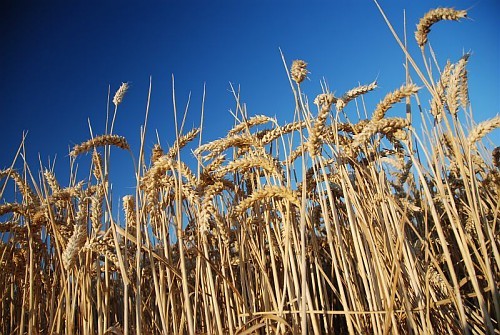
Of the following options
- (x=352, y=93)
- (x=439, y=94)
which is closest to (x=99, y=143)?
(x=352, y=93)

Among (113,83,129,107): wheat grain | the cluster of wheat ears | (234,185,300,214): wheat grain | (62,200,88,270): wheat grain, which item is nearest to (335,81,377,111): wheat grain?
the cluster of wheat ears

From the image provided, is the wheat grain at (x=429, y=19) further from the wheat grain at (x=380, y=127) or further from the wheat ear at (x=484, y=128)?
the wheat ear at (x=484, y=128)

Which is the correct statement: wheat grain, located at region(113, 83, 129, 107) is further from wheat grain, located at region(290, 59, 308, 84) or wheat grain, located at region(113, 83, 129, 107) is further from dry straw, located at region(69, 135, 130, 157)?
wheat grain, located at region(290, 59, 308, 84)

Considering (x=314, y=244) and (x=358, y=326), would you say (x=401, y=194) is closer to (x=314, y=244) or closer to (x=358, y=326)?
(x=314, y=244)

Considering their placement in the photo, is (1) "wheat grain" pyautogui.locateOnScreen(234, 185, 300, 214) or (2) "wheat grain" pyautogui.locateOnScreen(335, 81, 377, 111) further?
(2) "wheat grain" pyautogui.locateOnScreen(335, 81, 377, 111)

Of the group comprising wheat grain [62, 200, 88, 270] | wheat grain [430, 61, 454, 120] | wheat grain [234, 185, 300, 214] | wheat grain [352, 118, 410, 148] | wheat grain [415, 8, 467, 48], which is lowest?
wheat grain [62, 200, 88, 270]

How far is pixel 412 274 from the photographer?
4.56ft

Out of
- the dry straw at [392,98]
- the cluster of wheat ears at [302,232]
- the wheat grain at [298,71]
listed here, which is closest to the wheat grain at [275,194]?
the cluster of wheat ears at [302,232]

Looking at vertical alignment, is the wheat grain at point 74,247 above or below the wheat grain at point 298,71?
below

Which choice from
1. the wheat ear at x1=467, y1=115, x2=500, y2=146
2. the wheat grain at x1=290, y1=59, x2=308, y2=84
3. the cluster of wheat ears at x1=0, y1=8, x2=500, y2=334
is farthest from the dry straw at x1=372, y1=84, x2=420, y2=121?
the wheat ear at x1=467, y1=115, x2=500, y2=146

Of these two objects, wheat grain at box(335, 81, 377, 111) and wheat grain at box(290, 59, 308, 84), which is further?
wheat grain at box(335, 81, 377, 111)

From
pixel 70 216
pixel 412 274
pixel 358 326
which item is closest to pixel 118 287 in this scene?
pixel 70 216

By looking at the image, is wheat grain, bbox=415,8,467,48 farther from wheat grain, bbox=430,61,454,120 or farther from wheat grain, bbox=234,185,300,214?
wheat grain, bbox=234,185,300,214

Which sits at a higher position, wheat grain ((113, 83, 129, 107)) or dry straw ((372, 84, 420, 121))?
wheat grain ((113, 83, 129, 107))
